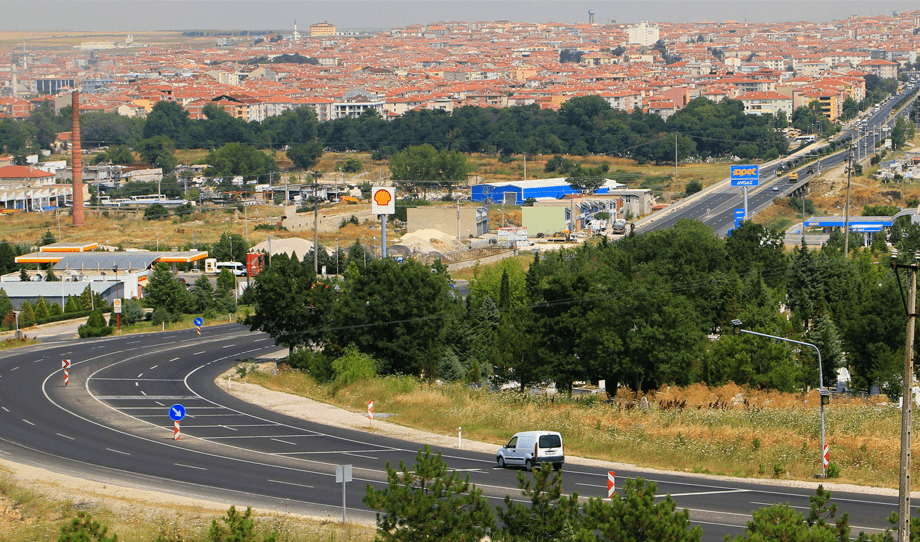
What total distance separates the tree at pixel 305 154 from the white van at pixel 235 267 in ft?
309

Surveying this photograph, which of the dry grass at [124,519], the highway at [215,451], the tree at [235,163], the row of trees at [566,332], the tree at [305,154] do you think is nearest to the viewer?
the dry grass at [124,519]

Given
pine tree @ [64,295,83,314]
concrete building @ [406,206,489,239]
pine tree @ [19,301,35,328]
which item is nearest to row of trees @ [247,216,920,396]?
pine tree @ [19,301,35,328]

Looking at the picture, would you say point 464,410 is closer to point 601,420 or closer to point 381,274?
point 601,420

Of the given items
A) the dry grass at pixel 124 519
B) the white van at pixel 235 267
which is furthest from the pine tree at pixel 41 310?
the dry grass at pixel 124 519

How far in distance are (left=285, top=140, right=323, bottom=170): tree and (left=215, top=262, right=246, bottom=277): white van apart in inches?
3709

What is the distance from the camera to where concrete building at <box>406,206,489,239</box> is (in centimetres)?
11048

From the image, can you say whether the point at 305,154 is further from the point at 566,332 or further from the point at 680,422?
the point at 680,422

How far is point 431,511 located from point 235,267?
72.5 metres

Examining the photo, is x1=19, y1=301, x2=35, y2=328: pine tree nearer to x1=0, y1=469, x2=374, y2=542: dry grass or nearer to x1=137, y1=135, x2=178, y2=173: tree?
x1=0, y1=469, x2=374, y2=542: dry grass

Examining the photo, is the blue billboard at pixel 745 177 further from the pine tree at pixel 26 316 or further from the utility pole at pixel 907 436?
the utility pole at pixel 907 436

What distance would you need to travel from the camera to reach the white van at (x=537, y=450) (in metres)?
29.1

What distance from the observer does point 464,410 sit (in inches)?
1518

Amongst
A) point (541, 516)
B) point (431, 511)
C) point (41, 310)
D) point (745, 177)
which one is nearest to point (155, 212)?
point (41, 310)

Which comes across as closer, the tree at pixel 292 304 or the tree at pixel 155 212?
the tree at pixel 292 304
